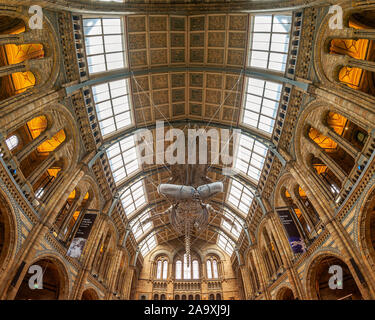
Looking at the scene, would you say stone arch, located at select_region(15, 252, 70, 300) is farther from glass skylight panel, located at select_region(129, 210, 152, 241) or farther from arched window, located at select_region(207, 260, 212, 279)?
arched window, located at select_region(207, 260, 212, 279)

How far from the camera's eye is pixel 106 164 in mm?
22109

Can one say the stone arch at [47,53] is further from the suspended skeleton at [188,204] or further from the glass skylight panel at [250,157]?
the glass skylight panel at [250,157]

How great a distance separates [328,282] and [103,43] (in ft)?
81.5

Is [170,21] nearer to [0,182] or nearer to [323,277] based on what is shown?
[0,182]

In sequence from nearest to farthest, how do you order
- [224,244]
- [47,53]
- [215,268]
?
[47,53], [215,268], [224,244]

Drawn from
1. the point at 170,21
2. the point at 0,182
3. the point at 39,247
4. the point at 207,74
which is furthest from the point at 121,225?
the point at 170,21

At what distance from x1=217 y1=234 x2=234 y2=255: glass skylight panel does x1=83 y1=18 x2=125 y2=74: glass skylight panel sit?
102 feet

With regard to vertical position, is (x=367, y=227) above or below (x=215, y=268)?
below

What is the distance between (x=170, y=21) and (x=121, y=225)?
22891mm

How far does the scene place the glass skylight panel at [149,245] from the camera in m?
38.3

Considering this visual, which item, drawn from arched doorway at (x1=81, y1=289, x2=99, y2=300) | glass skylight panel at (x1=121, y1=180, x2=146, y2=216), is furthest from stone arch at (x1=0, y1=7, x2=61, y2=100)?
arched doorway at (x1=81, y1=289, x2=99, y2=300)

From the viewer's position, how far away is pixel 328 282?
1642 centimetres

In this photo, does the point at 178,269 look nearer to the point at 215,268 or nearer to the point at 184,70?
the point at 215,268

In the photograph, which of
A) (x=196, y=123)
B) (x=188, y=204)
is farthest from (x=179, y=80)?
(x=188, y=204)
